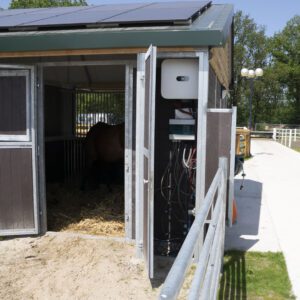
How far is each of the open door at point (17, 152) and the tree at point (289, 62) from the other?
146ft

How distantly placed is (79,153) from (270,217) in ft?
15.0

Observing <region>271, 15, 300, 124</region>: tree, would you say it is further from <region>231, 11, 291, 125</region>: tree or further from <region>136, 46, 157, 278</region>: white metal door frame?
<region>136, 46, 157, 278</region>: white metal door frame

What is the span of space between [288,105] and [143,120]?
157 feet

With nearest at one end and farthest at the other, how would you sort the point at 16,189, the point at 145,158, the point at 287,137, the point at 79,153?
the point at 145,158 < the point at 16,189 < the point at 79,153 < the point at 287,137

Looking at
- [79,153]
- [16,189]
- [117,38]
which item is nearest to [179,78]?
[117,38]

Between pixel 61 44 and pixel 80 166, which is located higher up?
pixel 61 44

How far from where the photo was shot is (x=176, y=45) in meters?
4.24

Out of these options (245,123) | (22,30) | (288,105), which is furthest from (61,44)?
(288,105)

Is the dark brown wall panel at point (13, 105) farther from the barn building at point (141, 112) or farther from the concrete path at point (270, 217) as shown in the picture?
the concrete path at point (270, 217)

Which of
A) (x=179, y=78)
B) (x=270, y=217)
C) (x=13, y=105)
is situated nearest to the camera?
(x=179, y=78)

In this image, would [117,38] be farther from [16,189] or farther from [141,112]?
[16,189]

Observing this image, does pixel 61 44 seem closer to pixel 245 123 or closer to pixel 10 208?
pixel 10 208

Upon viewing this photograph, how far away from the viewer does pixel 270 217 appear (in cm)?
665

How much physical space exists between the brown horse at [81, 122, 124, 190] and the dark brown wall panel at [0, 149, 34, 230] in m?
2.70
